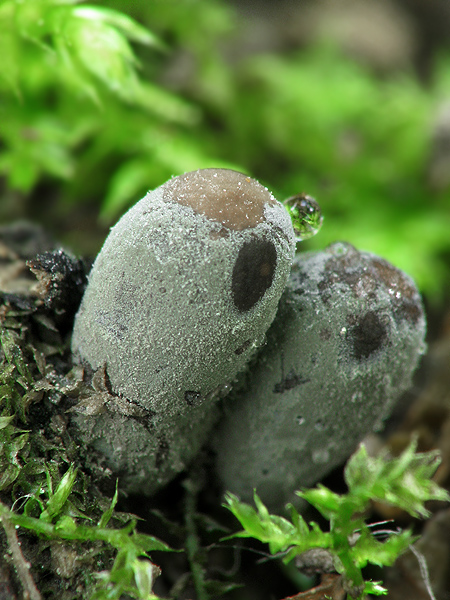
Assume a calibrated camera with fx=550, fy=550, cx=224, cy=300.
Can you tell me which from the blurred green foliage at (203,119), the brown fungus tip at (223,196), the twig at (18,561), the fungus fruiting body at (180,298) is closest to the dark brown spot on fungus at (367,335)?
the fungus fruiting body at (180,298)

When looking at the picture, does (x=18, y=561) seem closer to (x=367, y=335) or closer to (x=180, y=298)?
(x=180, y=298)

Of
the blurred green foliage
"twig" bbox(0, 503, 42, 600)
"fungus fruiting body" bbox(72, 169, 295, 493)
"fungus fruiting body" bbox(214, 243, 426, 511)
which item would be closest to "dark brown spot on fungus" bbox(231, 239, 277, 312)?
"fungus fruiting body" bbox(72, 169, 295, 493)

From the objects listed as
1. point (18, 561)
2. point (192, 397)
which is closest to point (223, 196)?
point (192, 397)

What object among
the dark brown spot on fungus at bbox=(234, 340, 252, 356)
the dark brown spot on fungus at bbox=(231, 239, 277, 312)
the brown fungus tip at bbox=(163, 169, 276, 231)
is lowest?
the dark brown spot on fungus at bbox=(234, 340, 252, 356)

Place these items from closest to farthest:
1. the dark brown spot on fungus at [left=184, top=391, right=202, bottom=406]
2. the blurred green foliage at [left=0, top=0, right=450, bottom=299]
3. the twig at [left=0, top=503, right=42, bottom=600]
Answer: the twig at [left=0, top=503, right=42, bottom=600], the dark brown spot on fungus at [left=184, top=391, right=202, bottom=406], the blurred green foliage at [left=0, top=0, right=450, bottom=299]

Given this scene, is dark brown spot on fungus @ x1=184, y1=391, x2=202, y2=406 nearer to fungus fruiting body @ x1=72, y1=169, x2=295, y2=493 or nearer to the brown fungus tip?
fungus fruiting body @ x1=72, y1=169, x2=295, y2=493

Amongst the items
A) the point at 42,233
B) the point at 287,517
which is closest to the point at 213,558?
the point at 287,517

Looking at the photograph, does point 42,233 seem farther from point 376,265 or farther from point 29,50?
point 376,265
